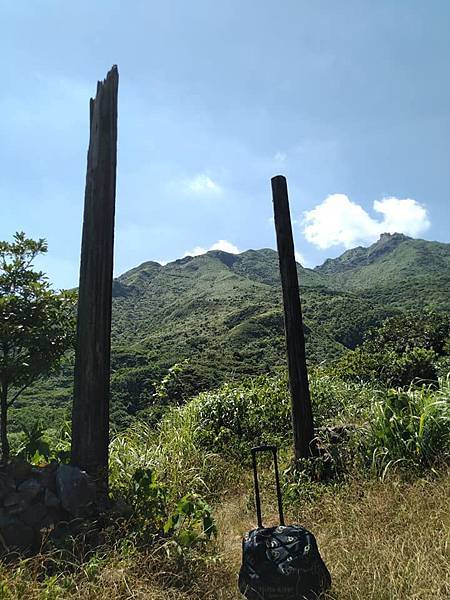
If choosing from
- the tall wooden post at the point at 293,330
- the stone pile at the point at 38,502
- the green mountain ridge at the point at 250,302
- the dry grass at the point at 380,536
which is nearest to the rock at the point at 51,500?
the stone pile at the point at 38,502

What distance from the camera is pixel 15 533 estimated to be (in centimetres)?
316

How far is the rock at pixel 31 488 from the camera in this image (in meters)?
3.35

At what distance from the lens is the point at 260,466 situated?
5.91 m

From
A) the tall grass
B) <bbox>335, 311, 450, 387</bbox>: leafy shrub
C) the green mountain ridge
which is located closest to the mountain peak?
the green mountain ridge

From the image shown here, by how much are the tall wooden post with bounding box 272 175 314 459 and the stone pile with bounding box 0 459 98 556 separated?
2346 mm

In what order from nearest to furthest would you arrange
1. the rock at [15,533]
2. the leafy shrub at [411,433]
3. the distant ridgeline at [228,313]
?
the rock at [15,533], the leafy shrub at [411,433], the distant ridgeline at [228,313]

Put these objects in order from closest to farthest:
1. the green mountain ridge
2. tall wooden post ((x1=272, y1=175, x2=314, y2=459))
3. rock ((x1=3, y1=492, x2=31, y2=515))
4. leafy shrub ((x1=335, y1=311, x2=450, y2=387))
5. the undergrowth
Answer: the undergrowth, rock ((x1=3, y1=492, x2=31, y2=515)), tall wooden post ((x1=272, y1=175, x2=314, y2=459)), leafy shrub ((x1=335, y1=311, x2=450, y2=387)), the green mountain ridge

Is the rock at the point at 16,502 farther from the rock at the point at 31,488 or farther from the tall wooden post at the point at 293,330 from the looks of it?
the tall wooden post at the point at 293,330

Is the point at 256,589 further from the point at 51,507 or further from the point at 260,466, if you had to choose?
the point at 260,466

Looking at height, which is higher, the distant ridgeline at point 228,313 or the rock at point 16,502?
the distant ridgeline at point 228,313

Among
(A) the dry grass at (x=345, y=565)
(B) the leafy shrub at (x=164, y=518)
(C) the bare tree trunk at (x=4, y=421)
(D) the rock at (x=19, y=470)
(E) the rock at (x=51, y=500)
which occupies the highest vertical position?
(C) the bare tree trunk at (x=4, y=421)

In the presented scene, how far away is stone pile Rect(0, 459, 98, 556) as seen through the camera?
3.17 metres

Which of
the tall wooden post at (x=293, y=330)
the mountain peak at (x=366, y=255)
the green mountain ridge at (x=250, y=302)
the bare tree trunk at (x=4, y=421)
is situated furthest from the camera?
the mountain peak at (x=366, y=255)

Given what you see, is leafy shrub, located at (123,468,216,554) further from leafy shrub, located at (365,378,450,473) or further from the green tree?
leafy shrub, located at (365,378,450,473)
